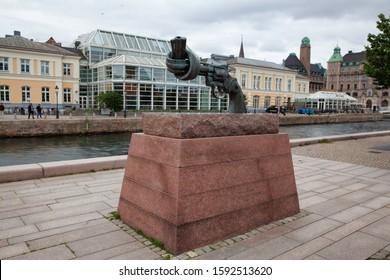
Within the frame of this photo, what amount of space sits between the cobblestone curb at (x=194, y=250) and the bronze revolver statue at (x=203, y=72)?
5.96ft

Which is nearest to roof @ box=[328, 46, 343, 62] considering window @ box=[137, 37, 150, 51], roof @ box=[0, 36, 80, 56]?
window @ box=[137, 37, 150, 51]

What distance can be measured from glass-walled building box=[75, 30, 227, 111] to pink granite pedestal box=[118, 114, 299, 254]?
1291 inches

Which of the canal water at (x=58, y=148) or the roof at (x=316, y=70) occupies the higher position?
the roof at (x=316, y=70)

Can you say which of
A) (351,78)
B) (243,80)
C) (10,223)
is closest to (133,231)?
(10,223)

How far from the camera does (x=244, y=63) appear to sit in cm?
6028

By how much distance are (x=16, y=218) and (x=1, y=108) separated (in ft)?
99.6

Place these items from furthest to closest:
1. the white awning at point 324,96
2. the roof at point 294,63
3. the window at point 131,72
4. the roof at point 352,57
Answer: the roof at point 352,57
the roof at point 294,63
the white awning at point 324,96
the window at point 131,72

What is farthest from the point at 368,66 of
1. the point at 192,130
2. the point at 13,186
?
the point at 13,186

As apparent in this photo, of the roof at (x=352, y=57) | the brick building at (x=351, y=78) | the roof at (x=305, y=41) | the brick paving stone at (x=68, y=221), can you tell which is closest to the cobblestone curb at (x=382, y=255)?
the brick paving stone at (x=68, y=221)

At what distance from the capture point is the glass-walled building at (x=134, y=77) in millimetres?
39062

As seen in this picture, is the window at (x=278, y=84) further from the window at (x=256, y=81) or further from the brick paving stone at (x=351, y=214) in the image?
the brick paving stone at (x=351, y=214)

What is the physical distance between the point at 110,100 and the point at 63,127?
37.3 feet

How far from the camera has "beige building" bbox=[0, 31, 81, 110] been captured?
39094 millimetres
